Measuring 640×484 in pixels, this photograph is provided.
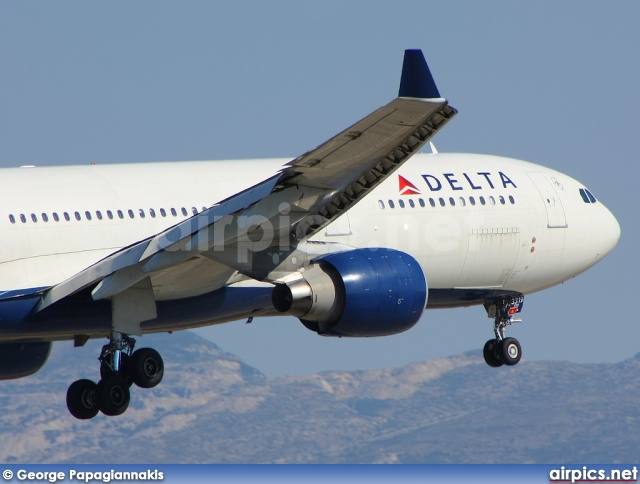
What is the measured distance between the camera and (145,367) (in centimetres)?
2969

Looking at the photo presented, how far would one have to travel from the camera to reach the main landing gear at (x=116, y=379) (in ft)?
95.2

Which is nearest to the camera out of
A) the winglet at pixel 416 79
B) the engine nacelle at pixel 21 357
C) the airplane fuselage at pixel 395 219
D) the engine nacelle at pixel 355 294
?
the winglet at pixel 416 79

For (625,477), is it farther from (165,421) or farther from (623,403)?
(165,421)

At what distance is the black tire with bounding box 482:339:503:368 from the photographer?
35000mm

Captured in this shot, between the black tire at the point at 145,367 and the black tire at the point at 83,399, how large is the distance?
1.17 m

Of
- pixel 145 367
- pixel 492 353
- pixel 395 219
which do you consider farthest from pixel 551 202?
pixel 145 367

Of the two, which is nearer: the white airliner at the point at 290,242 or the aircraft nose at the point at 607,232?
the white airliner at the point at 290,242

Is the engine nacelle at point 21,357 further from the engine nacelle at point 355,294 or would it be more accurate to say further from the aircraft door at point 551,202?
the aircraft door at point 551,202

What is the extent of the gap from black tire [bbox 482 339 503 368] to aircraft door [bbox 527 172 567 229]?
2.97 meters

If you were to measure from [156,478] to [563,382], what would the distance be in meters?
162

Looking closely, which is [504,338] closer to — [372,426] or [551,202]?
[551,202]

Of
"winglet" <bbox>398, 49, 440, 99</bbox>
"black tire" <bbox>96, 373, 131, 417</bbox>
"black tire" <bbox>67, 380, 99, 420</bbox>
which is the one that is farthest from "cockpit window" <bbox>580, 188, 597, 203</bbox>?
"winglet" <bbox>398, 49, 440, 99</bbox>

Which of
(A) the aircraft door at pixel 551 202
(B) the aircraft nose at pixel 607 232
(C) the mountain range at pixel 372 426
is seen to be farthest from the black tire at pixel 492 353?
(C) the mountain range at pixel 372 426

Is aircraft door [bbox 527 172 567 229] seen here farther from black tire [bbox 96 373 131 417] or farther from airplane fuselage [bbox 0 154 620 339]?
black tire [bbox 96 373 131 417]
